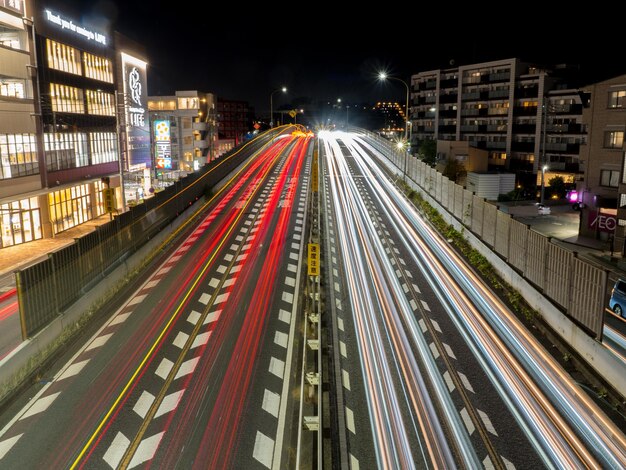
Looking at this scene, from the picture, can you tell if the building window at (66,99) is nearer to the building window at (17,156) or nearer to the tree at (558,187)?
the building window at (17,156)

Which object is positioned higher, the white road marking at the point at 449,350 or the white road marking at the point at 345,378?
the white road marking at the point at 449,350

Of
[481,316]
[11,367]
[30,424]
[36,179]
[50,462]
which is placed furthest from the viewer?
[36,179]

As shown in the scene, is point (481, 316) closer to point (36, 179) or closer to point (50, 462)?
point (50, 462)

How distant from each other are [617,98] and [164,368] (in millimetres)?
34428

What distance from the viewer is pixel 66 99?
3856cm

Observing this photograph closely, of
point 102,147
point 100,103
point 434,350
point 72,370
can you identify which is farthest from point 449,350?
point 100,103

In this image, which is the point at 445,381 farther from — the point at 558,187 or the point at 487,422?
the point at 558,187

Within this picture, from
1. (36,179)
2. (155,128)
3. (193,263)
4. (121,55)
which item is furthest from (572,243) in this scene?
(121,55)

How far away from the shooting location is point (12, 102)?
3075cm

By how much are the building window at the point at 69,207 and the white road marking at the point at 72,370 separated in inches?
981

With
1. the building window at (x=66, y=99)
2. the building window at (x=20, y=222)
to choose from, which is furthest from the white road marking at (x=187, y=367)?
the building window at (x=66, y=99)

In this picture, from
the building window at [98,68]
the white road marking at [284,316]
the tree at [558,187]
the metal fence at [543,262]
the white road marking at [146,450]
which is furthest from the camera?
the tree at [558,187]

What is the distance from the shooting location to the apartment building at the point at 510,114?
2598 inches

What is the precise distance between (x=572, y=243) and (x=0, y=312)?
33150 mm
